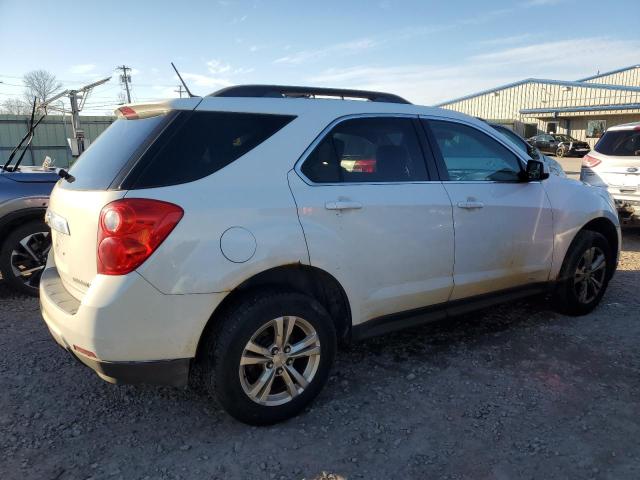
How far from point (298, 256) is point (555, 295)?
283 centimetres

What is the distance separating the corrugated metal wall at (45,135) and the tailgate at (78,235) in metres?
20.8

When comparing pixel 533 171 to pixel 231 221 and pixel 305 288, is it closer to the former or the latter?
pixel 305 288

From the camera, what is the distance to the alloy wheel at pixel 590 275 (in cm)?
447

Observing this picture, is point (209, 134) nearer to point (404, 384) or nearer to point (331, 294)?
point (331, 294)

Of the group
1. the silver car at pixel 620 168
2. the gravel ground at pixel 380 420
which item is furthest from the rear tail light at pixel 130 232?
the silver car at pixel 620 168

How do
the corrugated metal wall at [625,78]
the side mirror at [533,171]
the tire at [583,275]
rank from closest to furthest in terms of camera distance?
the side mirror at [533,171] < the tire at [583,275] < the corrugated metal wall at [625,78]

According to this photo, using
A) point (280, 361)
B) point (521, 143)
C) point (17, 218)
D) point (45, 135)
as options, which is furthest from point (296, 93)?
point (45, 135)

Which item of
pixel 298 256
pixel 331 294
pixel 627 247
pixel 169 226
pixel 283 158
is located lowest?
pixel 627 247

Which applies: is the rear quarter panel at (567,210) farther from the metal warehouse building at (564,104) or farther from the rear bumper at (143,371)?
the metal warehouse building at (564,104)

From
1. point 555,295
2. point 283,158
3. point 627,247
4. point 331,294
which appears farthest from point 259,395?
point 627,247

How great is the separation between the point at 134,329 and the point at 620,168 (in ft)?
25.2

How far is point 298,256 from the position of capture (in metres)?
2.73

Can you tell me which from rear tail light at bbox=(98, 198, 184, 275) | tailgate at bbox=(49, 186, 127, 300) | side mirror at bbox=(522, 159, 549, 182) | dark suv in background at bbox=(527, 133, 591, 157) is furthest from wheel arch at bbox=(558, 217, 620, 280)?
dark suv in background at bbox=(527, 133, 591, 157)

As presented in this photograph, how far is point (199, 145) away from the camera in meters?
2.63
